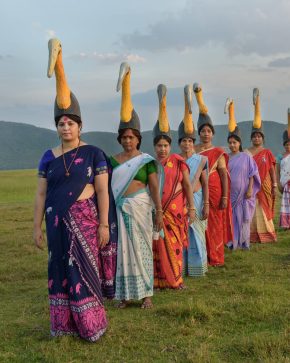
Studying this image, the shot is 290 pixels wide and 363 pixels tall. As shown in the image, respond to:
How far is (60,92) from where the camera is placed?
4750 mm

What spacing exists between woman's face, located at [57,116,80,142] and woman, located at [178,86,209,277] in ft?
10.0

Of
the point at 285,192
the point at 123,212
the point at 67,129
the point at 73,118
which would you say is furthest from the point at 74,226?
the point at 285,192

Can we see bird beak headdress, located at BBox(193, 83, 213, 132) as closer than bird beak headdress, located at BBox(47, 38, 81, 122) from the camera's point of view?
No

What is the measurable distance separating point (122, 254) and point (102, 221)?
1033 mm

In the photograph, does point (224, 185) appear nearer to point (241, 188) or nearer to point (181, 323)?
point (241, 188)

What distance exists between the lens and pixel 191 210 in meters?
6.80

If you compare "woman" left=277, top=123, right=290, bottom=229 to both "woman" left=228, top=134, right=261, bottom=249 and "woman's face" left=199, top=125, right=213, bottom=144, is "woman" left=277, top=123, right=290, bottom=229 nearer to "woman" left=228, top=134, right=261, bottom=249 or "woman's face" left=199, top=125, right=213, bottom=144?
"woman" left=228, top=134, right=261, bottom=249

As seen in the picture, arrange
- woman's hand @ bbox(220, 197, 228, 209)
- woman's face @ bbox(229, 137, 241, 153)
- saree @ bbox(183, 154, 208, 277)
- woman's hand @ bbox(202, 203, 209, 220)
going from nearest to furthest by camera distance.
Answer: saree @ bbox(183, 154, 208, 277), woman's hand @ bbox(202, 203, 209, 220), woman's hand @ bbox(220, 197, 228, 209), woman's face @ bbox(229, 137, 241, 153)

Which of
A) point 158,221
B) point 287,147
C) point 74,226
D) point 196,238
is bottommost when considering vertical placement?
point 196,238

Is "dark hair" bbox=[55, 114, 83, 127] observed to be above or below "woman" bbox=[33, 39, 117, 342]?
above

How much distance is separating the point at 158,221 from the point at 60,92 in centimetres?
195

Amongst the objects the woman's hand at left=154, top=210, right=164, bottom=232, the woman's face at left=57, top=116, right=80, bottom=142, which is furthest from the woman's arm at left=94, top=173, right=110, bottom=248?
the woman's hand at left=154, top=210, right=164, bottom=232

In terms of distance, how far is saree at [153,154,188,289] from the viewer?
21.1 feet

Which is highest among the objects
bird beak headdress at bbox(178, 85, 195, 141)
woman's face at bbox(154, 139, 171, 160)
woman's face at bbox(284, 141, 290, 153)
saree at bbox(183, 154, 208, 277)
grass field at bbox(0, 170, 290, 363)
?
bird beak headdress at bbox(178, 85, 195, 141)
